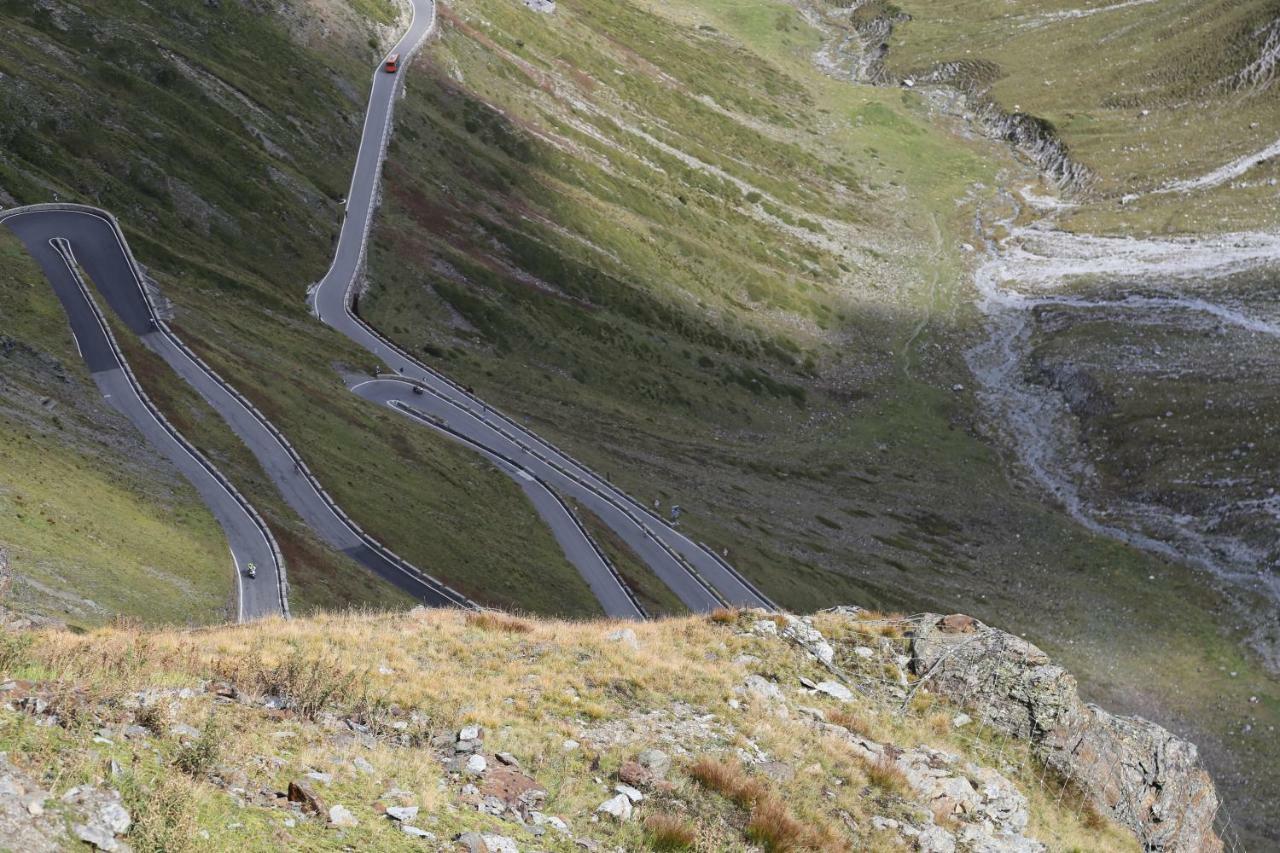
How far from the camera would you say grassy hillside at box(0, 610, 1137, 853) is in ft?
46.8

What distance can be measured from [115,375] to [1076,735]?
54.1 meters

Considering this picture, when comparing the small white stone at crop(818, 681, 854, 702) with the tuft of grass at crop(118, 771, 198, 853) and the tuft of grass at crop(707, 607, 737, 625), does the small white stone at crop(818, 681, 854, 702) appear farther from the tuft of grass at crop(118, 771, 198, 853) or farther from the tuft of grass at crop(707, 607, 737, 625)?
the tuft of grass at crop(118, 771, 198, 853)

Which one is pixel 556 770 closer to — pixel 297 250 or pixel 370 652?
pixel 370 652

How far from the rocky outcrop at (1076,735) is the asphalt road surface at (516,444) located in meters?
44.6

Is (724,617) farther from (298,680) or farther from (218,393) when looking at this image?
(218,393)

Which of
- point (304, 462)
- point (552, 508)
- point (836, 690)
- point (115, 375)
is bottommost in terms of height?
point (115, 375)

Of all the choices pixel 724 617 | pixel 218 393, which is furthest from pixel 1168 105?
pixel 724 617

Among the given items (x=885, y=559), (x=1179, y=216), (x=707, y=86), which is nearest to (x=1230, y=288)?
(x=1179, y=216)

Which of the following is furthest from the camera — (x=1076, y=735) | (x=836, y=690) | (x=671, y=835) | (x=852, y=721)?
(x=836, y=690)

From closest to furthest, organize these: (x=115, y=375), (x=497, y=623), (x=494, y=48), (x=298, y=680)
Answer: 1. (x=298, y=680)
2. (x=497, y=623)
3. (x=115, y=375)
4. (x=494, y=48)

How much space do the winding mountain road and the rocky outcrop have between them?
95.7 feet

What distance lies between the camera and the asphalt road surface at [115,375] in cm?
4816

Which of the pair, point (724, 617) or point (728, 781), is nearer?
point (728, 781)

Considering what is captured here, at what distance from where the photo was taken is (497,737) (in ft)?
61.5
